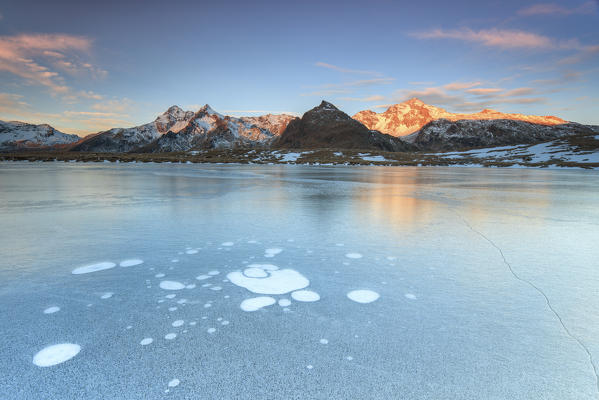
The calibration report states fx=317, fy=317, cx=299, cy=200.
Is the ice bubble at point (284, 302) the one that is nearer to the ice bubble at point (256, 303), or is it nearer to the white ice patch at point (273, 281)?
the ice bubble at point (256, 303)

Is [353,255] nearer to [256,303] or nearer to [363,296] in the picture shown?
[363,296]

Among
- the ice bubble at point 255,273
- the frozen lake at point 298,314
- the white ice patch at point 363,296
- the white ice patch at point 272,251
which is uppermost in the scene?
the frozen lake at point 298,314

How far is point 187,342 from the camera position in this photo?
9.99ft

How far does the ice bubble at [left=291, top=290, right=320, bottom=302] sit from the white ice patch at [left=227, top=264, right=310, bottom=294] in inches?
5.7

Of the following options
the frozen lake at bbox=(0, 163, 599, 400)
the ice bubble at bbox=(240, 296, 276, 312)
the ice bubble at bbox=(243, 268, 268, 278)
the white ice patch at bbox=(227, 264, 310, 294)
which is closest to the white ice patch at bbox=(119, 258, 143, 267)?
the frozen lake at bbox=(0, 163, 599, 400)

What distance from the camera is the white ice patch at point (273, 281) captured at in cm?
→ 440

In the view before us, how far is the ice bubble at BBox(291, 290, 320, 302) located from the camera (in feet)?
13.4

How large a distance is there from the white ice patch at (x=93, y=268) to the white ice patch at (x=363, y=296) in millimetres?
3931

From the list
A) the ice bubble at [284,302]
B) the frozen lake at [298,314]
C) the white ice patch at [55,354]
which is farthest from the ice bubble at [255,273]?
the white ice patch at [55,354]

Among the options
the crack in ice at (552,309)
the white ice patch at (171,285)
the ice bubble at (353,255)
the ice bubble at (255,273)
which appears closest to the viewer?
the crack in ice at (552,309)

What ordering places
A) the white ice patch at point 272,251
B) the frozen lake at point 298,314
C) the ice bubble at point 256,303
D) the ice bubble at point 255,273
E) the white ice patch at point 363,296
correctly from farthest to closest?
the white ice patch at point 272,251 < the ice bubble at point 255,273 < the white ice patch at point 363,296 < the ice bubble at point 256,303 < the frozen lake at point 298,314

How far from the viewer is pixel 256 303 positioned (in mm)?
3961

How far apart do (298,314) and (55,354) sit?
2.34m

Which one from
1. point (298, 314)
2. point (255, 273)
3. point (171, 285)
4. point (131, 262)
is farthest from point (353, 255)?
point (131, 262)
